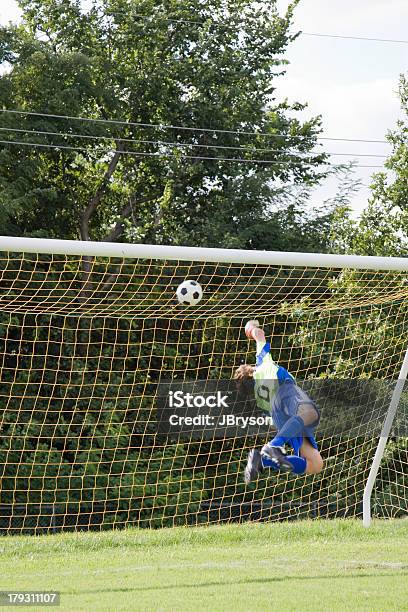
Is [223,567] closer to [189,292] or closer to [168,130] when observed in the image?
[189,292]

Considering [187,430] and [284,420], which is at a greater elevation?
[284,420]

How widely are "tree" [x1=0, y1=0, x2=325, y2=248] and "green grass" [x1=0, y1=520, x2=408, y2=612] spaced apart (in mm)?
8672

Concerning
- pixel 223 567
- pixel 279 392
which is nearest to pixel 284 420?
pixel 279 392

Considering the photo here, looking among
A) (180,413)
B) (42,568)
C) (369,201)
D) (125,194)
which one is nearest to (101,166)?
(125,194)

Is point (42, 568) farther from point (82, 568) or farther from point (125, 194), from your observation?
point (125, 194)

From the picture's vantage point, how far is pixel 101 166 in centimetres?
1906

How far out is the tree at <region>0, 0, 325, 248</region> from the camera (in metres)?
17.7

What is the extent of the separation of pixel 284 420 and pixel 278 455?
29 cm

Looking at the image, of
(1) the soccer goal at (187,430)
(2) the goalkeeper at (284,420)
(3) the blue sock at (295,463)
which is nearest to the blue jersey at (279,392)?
(2) the goalkeeper at (284,420)

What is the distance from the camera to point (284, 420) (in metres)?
7.37

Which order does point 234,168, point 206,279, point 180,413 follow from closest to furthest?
point 180,413
point 206,279
point 234,168

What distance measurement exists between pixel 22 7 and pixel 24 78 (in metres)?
2.97

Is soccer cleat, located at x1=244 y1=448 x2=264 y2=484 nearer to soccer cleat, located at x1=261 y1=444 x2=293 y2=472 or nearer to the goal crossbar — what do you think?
soccer cleat, located at x1=261 y1=444 x2=293 y2=472

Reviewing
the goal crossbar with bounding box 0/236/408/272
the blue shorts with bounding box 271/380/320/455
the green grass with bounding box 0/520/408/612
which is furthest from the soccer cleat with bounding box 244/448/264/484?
the goal crossbar with bounding box 0/236/408/272
